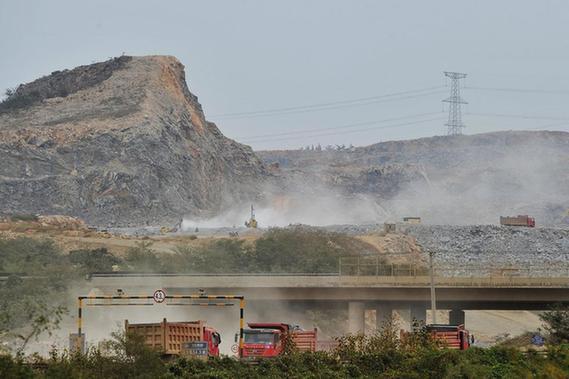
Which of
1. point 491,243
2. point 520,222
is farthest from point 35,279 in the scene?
point 520,222

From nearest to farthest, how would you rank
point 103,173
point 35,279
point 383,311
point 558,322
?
point 558,322
point 383,311
point 35,279
point 103,173

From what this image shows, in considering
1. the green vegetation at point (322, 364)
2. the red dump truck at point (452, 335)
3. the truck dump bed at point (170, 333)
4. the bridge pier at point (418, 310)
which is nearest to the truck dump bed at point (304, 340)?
the green vegetation at point (322, 364)

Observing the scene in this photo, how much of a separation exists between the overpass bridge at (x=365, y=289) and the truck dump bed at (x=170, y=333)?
33.8m

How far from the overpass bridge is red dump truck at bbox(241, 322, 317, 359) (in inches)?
1163

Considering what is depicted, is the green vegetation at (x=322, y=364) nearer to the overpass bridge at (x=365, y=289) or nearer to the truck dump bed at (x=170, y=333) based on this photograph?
the truck dump bed at (x=170, y=333)

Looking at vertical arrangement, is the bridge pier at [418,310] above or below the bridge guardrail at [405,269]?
below

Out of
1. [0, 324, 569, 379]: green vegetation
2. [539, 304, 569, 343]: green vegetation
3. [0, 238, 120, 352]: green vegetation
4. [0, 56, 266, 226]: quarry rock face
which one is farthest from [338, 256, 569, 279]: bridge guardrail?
[0, 56, 266, 226]: quarry rock face

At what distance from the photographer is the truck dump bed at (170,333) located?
188 feet

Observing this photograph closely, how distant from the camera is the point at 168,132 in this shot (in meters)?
200

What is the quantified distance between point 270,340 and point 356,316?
31945 mm

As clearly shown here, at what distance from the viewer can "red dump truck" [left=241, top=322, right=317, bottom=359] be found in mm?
60803

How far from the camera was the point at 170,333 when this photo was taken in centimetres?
5822

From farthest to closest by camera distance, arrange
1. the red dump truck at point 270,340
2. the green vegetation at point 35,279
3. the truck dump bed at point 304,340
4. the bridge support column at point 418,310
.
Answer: the bridge support column at point 418,310 → the green vegetation at point 35,279 → the truck dump bed at point 304,340 → the red dump truck at point 270,340

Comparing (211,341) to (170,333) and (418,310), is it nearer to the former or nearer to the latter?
(170,333)
